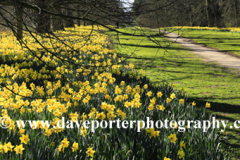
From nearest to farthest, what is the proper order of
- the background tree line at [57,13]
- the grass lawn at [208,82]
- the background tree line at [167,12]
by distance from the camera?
1. the background tree line at [57,13]
2. the background tree line at [167,12]
3. the grass lawn at [208,82]

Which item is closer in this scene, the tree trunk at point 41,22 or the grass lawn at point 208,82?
the tree trunk at point 41,22

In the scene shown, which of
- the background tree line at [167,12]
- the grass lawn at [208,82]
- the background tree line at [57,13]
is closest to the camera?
the background tree line at [57,13]

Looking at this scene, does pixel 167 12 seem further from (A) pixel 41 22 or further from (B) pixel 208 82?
(B) pixel 208 82

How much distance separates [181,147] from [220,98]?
3.52 metres

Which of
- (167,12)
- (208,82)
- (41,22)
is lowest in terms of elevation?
(208,82)

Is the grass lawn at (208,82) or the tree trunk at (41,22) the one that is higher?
the tree trunk at (41,22)

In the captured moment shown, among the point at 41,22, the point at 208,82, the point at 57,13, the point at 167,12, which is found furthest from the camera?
the point at 208,82

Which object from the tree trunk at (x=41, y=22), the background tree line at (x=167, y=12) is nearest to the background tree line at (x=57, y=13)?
the tree trunk at (x=41, y=22)

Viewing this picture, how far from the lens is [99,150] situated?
2.19 meters

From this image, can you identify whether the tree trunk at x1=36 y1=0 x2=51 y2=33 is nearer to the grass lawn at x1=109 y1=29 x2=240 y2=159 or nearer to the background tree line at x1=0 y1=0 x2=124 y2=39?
the background tree line at x1=0 y1=0 x2=124 y2=39

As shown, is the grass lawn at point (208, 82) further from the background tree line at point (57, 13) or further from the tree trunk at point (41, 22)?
the tree trunk at point (41, 22)

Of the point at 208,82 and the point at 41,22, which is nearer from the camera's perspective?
the point at 41,22

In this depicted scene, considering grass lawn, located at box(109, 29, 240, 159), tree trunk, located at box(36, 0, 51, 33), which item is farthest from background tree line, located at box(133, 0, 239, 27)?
tree trunk, located at box(36, 0, 51, 33)

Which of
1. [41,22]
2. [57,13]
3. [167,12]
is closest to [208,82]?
[167,12]
